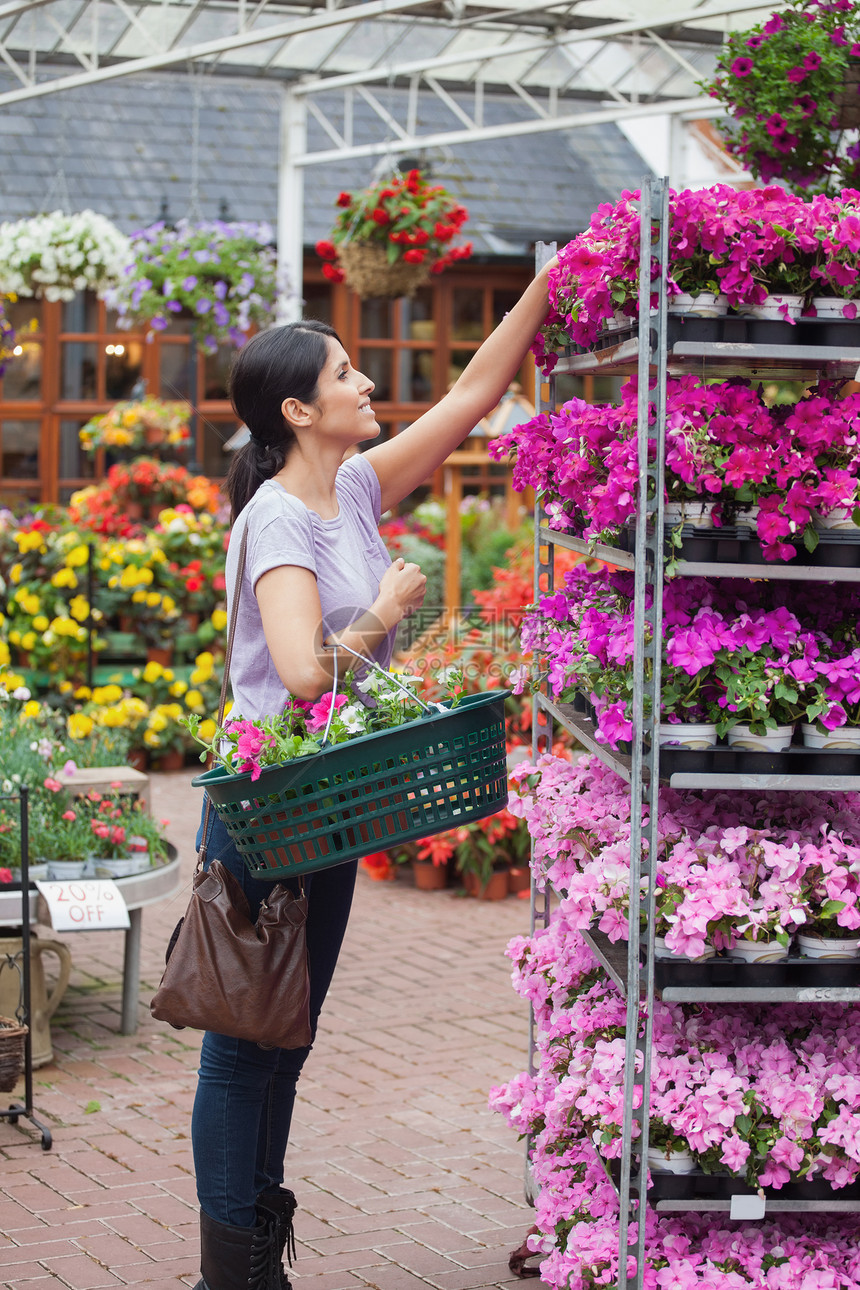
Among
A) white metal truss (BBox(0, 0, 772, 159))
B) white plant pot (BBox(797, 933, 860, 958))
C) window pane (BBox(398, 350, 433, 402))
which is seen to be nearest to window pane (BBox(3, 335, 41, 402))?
white metal truss (BBox(0, 0, 772, 159))

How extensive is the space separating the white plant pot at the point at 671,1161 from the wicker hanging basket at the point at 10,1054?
71.2 inches

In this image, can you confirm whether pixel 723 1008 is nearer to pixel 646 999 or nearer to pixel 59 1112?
pixel 646 999

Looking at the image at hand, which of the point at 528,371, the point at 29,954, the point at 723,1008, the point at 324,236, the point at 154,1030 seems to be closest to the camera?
the point at 723,1008

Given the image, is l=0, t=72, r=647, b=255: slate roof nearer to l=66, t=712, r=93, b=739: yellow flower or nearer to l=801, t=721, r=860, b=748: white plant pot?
l=66, t=712, r=93, b=739: yellow flower

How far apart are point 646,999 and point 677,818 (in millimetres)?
321

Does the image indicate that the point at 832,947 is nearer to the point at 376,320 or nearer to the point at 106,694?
the point at 106,694

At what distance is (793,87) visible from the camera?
13.6ft

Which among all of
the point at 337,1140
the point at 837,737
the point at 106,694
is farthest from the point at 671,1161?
the point at 106,694

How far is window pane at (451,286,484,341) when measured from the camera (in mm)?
13945

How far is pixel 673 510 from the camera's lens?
2.34 m

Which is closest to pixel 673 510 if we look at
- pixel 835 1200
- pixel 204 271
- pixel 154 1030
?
pixel 835 1200

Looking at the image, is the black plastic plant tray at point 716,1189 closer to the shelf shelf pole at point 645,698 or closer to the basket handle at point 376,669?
the shelf shelf pole at point 645,698

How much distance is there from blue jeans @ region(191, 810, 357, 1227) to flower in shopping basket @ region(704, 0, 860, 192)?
2.62 metres

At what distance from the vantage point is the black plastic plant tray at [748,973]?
2377 mm
